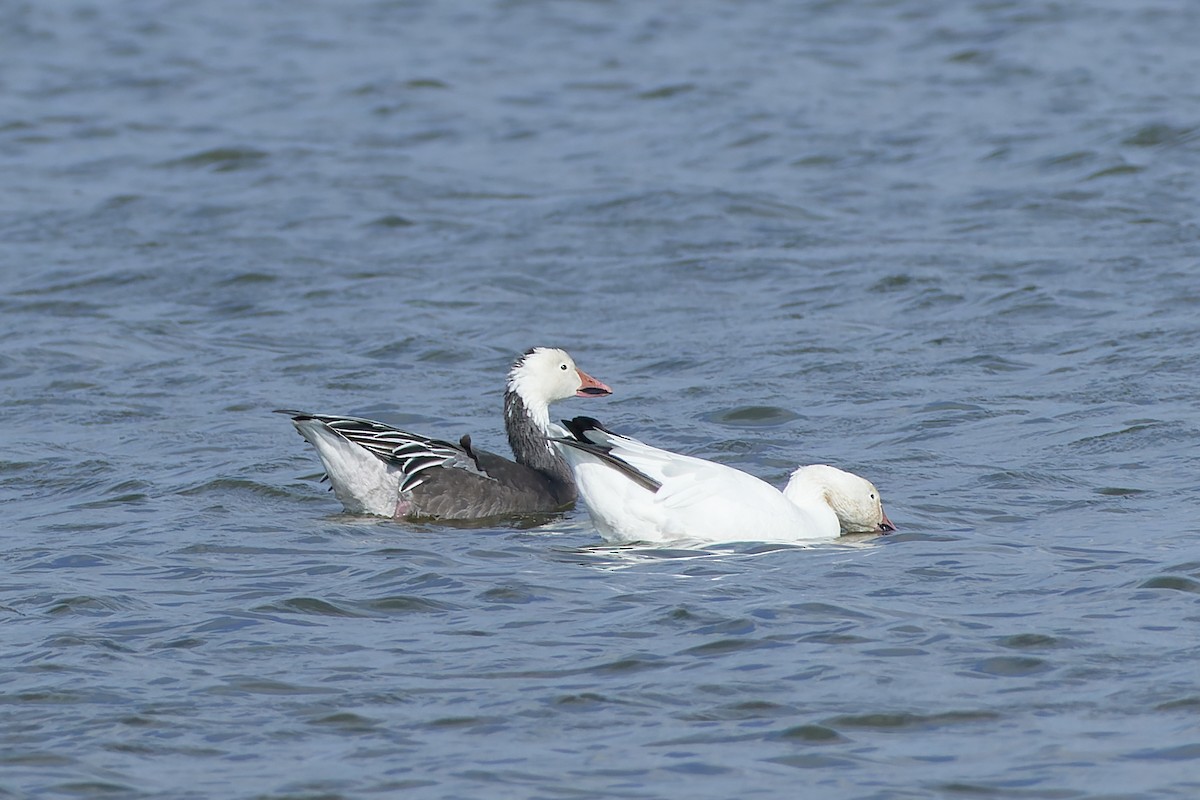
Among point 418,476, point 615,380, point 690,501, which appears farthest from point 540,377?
point 690,501

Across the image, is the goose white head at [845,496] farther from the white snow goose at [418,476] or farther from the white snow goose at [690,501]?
the white snow goose at [418,476]

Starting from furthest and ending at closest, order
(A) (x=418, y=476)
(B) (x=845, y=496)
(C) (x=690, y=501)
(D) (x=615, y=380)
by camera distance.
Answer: (D) (x=615, y=380)
(A) (x=418, y=476)
(B) (x=845, y=496)
(C) (x=690, y=501)

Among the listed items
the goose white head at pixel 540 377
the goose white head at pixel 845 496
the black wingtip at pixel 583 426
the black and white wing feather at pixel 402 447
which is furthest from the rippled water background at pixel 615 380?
the goose white head at pixel 540 377

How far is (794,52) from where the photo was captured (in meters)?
22.9

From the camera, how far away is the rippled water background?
6.10 m

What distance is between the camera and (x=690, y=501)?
28.0 ft

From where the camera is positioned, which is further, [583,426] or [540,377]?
[540,377]

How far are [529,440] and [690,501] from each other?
222cm

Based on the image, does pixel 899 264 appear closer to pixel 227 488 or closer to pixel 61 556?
pixel 227 488

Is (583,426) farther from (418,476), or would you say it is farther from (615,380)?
(615,380)

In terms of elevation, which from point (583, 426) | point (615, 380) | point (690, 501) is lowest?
point (615, 380)

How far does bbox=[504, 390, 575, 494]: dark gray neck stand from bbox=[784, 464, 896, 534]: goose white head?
6.25ft

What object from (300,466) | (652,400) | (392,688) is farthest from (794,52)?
(392,688)

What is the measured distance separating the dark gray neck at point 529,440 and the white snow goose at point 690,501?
1656mm
